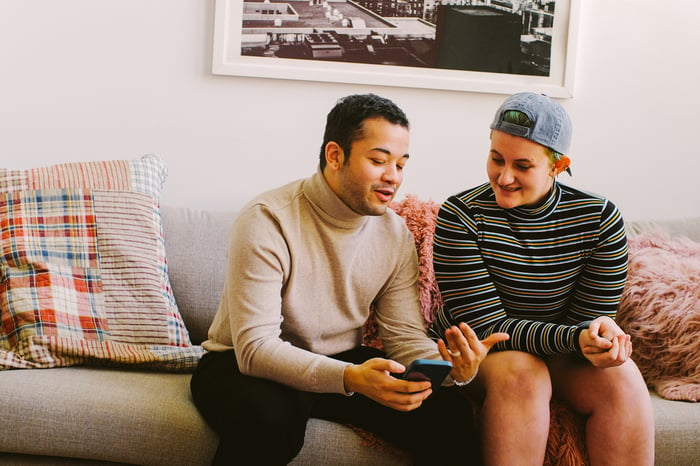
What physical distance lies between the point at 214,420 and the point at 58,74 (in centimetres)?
135

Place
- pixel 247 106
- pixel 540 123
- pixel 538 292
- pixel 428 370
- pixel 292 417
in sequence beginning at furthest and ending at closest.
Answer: pixel 247 106 < pixel 538 292 < pixel 540 123 < pixel 292 417 < pixel 428 370

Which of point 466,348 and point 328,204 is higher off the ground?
point 328,204

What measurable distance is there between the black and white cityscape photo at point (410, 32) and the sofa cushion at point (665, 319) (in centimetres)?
80

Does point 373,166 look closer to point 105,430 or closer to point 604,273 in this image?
point 604,273

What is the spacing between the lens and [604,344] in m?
1.44

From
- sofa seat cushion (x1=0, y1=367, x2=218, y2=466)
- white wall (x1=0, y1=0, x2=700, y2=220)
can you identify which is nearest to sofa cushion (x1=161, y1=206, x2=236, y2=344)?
white wall (x1=0, y1=0, x2=700, y2=220)

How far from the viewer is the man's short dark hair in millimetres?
1581

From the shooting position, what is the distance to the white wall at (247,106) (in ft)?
7.55

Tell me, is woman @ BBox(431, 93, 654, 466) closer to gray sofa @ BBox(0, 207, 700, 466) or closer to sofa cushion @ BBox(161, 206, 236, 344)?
gray sofa @ BBox(0, 207, 700, 466)

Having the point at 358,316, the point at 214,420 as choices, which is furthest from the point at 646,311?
the point at 214,420

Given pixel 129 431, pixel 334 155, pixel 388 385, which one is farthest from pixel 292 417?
pixel 334 155

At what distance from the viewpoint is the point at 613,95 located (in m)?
2.46

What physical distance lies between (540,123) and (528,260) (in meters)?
0.30

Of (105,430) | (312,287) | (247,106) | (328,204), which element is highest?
(247,106)
